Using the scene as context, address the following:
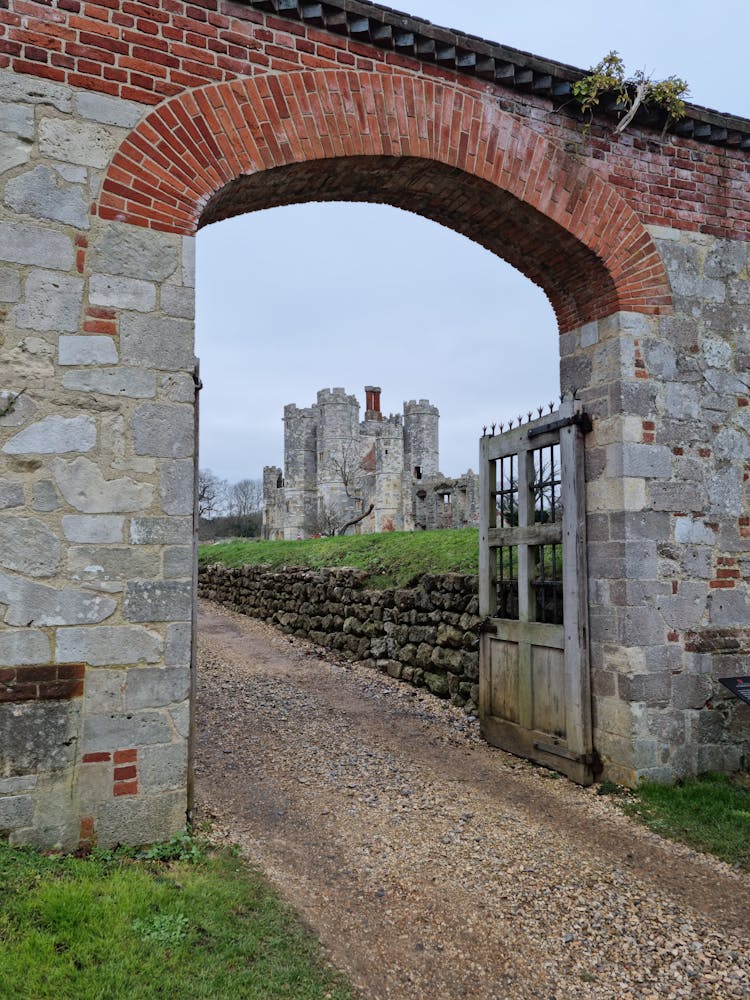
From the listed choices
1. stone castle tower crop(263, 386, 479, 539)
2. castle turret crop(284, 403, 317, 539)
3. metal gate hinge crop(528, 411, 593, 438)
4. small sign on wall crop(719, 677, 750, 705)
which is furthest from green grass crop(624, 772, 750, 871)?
castle turret crop(284, 403, 317, 539)

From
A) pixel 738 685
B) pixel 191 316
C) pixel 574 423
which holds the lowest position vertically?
pixel 738 685

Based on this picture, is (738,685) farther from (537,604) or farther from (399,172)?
(399,172)

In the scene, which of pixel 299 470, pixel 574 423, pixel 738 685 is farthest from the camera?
pixel 299 470

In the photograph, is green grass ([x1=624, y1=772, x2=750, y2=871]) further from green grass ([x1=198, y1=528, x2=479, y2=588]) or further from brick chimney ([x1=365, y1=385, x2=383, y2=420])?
brick chimney ([x1=365, y1=385, x2=383, y2=420])

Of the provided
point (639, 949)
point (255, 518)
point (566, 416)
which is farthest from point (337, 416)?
point (639, 949)

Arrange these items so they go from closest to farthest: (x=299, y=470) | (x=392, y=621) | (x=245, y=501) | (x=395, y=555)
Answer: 1. (x=392, y=621)
2. (x=395, y=555)
3. (x=299, y=470)
4. (x=245, y=501)

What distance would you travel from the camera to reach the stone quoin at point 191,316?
12.0 ft

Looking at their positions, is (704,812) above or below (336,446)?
below

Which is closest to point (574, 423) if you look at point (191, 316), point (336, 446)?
point (191, 316)

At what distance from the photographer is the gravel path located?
297 centimetres

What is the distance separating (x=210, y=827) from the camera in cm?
404

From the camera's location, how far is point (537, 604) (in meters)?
6.20

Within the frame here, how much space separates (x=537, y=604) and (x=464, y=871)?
283 cm

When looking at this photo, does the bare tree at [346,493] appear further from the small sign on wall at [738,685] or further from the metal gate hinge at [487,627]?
the small sign on wall at [738,685]
